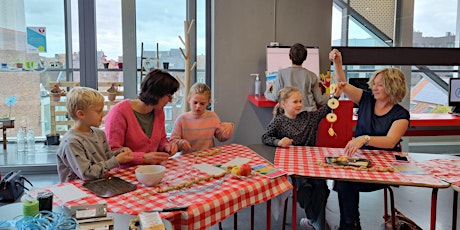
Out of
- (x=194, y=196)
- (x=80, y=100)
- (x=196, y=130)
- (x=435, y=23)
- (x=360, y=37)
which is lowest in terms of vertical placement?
(x=194, y=196)

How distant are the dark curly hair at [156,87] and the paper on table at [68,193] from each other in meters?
0.65

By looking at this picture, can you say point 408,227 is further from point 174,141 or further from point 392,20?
point 392,20

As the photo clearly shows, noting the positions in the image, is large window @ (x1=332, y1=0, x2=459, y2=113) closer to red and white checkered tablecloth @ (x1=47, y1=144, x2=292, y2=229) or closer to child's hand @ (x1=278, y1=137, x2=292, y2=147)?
child's hand @ (x1=278, y1=137, x2=292, y2=147)

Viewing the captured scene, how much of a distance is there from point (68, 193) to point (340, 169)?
4.06ft

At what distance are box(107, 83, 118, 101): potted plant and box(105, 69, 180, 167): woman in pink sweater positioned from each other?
84.3 inches

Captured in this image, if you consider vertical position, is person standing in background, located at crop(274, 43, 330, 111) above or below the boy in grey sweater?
above

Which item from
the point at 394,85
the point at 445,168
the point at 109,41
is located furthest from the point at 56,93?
the point at 445,168

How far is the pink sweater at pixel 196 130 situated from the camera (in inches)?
102

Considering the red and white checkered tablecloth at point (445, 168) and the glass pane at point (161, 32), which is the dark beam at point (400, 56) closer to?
the glass pane at point (161, 32)

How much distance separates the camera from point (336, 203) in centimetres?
330

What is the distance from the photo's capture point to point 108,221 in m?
1.19

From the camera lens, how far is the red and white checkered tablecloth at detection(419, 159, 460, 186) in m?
1.85

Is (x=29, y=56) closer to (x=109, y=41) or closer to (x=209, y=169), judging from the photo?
(x=109, y=41)

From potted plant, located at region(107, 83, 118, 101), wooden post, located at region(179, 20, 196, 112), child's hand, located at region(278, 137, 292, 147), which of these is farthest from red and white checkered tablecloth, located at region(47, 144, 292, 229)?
potted plant, located at region(107, 83, 118, 101)
